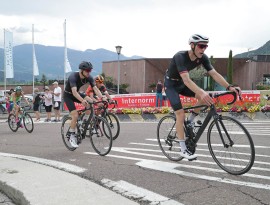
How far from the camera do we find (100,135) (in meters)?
6.98

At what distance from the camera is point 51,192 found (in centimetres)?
403

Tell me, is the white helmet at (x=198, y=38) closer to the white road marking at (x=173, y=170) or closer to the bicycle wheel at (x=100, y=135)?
the white road marking at (x=173, y=170)

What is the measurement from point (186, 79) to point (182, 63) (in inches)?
10.9

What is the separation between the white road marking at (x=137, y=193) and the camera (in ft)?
12.4

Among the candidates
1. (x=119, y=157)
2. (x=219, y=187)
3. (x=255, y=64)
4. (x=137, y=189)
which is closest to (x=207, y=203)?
(x=219, y=187)

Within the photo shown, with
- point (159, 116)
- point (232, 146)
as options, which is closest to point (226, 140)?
point (232, 146)

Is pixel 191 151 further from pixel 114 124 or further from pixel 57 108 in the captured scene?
pixel 57 108

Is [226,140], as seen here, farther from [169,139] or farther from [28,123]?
[28,123]

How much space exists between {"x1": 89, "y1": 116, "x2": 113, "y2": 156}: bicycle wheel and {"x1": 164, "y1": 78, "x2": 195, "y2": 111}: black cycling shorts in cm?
170

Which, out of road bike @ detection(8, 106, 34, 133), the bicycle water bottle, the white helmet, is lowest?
road bike @ detection(8, 106, 34, 133)

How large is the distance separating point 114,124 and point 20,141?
122 inches

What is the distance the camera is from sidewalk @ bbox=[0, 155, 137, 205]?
147 inches

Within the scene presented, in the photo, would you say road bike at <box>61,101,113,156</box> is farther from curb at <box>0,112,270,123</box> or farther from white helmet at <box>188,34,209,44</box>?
curb at <box>0,112,270,123</box>

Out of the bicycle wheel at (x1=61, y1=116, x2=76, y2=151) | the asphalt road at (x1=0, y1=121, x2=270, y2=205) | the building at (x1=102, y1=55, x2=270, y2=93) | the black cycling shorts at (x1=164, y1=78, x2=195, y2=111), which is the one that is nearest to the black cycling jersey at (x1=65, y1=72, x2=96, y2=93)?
the bicycle wheel at (x1=61, y1=116, x2=76, y2=151)
